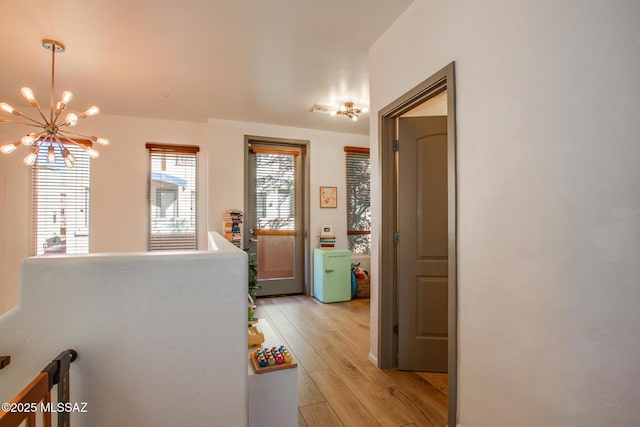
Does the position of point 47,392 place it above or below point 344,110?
below

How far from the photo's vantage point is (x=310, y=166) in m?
4.91

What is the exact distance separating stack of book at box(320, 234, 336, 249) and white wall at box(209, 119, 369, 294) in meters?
0.14

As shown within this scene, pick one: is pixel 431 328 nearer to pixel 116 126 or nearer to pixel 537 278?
pixel 537 278

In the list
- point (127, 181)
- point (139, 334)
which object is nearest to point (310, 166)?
point (127, 181)

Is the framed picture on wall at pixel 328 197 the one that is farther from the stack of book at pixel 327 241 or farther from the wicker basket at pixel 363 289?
the wicker basket at pixel 363 289

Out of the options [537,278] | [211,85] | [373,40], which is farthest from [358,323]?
[211,85]

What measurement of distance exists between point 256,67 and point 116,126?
264 centimetres

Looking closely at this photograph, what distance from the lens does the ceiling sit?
2.13 m

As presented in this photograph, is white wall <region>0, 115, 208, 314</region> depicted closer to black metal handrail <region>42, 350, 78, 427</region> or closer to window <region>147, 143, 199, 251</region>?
window <region>147, 143, 199, 251</region>

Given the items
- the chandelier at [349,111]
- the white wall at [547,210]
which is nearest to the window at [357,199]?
the chandelier at [349,111]

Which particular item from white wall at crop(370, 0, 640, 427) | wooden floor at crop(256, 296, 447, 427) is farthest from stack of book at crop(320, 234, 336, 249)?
white wall at crop(370, 0, 640, 427)

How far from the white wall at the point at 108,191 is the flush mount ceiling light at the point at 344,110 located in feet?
7.01

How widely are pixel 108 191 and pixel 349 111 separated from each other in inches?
138

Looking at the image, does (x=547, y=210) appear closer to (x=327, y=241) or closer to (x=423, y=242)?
(x=423, y=242)
